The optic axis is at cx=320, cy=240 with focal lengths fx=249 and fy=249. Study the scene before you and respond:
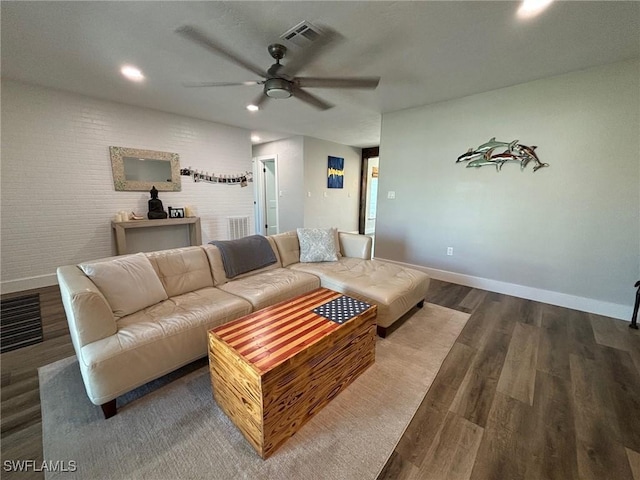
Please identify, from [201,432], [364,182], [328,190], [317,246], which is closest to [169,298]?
[201,432]

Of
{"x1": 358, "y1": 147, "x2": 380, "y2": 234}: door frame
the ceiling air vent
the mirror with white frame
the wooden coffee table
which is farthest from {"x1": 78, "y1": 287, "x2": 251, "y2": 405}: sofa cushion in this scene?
{"x1": 358, "y1": 147, "x2": 380, "y2": 234}: door frame

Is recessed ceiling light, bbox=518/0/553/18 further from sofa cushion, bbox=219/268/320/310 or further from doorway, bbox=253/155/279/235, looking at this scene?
doorway, bbox=253/155/279/235

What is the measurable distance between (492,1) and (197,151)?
4295 mm

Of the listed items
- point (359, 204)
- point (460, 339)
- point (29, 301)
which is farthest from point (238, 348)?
point (359, 204)

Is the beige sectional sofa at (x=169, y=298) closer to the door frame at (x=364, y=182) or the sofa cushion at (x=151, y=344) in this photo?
the sofa cushion at (x=151, y=344)

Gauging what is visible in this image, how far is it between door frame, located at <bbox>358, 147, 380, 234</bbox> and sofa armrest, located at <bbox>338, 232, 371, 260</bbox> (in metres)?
4.26

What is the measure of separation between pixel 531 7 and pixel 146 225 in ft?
15.4

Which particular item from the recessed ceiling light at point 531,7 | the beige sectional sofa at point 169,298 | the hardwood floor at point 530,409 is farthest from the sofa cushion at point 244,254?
the recessed ceiling light at point 531,7

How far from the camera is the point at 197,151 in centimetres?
439

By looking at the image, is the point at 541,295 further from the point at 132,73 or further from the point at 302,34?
the point at 132,73

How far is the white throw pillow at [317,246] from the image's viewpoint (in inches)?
119

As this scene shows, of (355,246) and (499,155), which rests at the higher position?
(499,155)

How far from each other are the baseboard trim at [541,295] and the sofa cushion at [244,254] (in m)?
2.50

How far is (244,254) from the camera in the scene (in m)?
2.54
